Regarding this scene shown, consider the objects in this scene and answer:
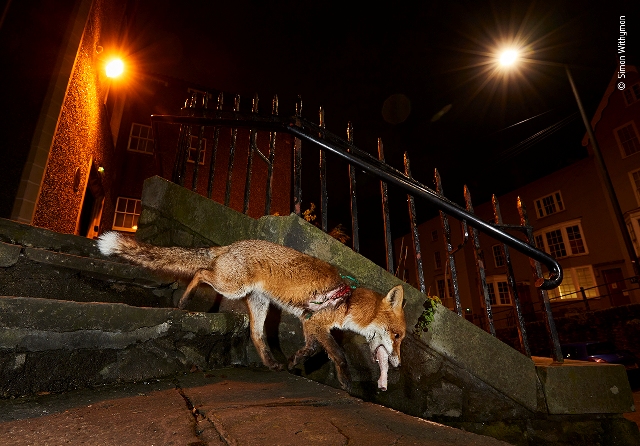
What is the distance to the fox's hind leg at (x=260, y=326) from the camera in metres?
2.82

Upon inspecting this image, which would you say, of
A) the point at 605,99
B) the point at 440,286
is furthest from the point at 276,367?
the point at 440,286

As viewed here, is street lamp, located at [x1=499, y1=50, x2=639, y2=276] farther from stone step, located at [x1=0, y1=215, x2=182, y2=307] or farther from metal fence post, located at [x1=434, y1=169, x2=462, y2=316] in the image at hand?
stone step, located at [x1=0, y1=215, x2=182, y2=307]

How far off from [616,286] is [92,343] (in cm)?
2312

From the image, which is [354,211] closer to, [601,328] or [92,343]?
[92,343]

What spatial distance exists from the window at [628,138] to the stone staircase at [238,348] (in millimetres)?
20281

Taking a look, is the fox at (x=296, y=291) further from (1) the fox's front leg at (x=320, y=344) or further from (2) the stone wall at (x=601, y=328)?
(2) the stone wall at (x=601, y=328)

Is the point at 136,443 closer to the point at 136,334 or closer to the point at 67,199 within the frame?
the point at 136,334

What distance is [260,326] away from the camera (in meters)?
3.08

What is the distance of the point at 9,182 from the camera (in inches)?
196

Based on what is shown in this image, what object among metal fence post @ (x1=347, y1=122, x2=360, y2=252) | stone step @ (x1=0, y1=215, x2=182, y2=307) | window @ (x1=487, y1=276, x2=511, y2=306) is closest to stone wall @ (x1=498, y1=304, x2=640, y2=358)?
window @ (x1=487, y1=276, x2=511, y2=306)

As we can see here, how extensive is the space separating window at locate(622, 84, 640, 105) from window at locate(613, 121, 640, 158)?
4.02ft

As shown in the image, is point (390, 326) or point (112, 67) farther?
point (112, 67)

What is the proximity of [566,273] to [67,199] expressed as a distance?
24.4 meters

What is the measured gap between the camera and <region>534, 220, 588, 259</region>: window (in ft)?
61.3
